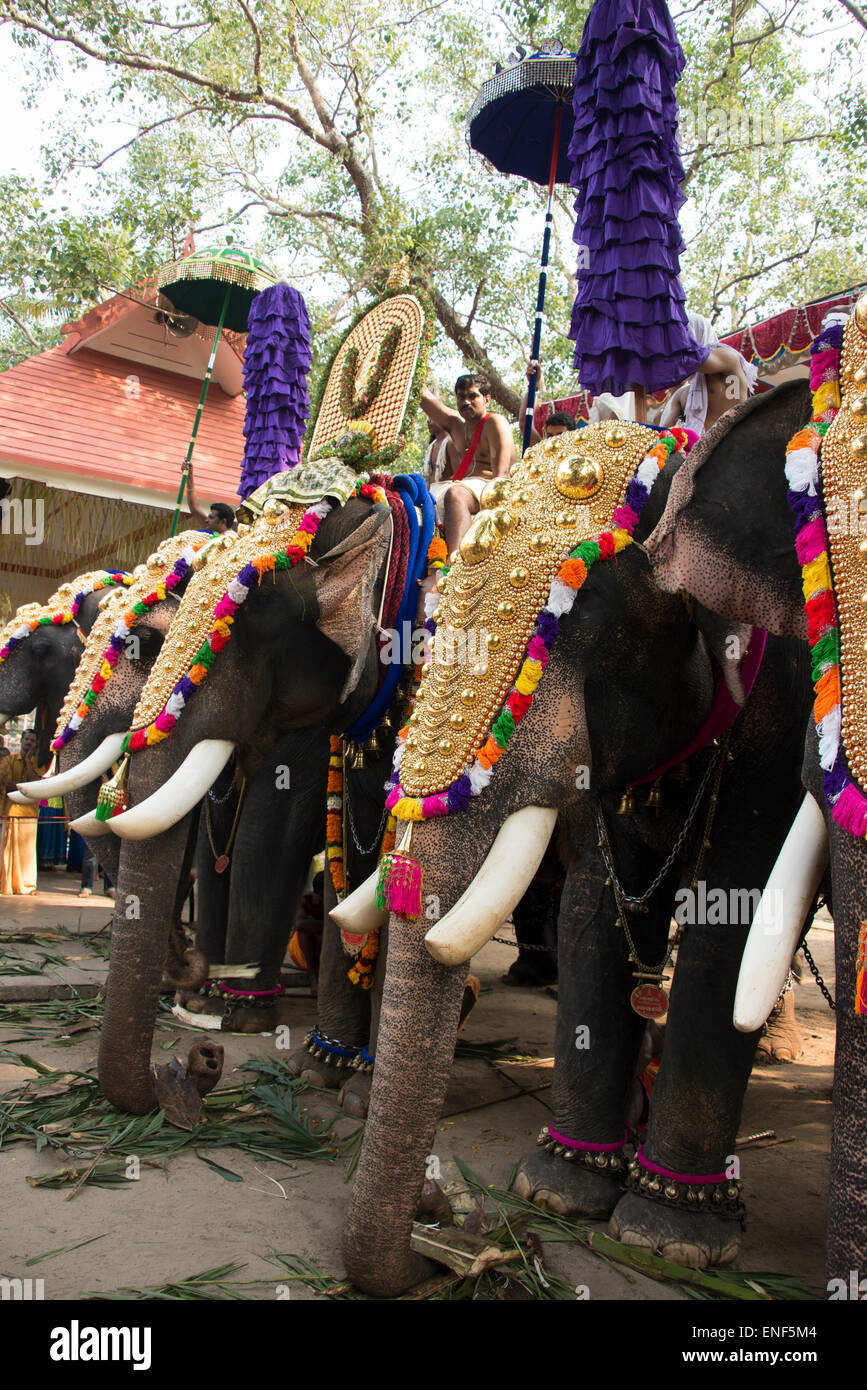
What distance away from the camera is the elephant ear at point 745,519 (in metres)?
2.29

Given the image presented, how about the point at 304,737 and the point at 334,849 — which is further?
the point at 304,737

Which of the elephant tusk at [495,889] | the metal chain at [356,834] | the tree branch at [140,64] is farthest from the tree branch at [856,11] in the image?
the elephant tusk at [495,889]

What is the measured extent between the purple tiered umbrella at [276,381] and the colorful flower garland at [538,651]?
4.23m

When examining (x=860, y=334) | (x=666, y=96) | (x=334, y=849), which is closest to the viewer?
(x=860, y=334)

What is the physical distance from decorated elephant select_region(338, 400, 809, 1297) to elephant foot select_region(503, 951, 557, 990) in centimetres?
326

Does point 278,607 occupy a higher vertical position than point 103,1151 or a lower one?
higher

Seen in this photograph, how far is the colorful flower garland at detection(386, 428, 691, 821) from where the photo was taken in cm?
241

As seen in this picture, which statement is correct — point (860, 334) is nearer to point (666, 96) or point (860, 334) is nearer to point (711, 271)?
point (666, 96)

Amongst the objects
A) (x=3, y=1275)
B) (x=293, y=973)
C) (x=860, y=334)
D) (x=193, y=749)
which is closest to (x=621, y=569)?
(x=860, y=334)

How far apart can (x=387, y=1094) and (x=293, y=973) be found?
3.62 meters

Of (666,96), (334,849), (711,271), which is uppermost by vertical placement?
(711,271)

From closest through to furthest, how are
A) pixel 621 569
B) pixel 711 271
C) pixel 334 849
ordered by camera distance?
1. pixel 621 569
2. pixel 334 849
3. pixel 711 271

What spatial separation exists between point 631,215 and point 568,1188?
302 cm

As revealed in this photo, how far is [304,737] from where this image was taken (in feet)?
16.0
